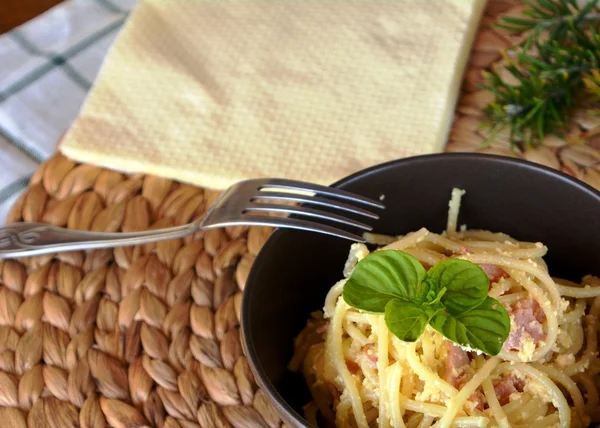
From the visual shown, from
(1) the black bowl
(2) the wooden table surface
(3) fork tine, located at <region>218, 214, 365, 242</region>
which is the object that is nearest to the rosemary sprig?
(1) the black bowl

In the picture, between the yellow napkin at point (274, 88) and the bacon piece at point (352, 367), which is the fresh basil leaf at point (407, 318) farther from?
the yellow napkin at point (274, 88)

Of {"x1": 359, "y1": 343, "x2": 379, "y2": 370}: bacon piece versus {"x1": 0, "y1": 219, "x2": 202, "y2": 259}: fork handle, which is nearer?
{"x1": 359, "y1": 343, "x2": 379, "y2": 370}: bacon piece

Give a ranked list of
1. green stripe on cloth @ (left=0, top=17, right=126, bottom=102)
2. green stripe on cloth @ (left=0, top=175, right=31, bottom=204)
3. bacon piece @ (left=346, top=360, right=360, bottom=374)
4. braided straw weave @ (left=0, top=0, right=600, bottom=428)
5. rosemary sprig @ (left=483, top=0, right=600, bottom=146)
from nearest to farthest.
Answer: bacon piece @ (left=346, top=360, right=360, bottom=374) → braided straw weave @ (left=0, top=0, right=600, bottom=428) → rosemary sprig @ (left=483, top=0, right=600, bottom=146) → green stripe on cloth @ (left=0, top=175, right=31, bottom=204) → green stripe on cloth @ (left=0, top=17, right=126, bottom=102)

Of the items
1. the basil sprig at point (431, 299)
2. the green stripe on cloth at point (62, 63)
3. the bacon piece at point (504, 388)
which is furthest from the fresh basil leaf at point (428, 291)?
the green stripe on cloth at point (62, 63)

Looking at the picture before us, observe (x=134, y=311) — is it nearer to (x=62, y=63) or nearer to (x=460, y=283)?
(x=460, y=283)

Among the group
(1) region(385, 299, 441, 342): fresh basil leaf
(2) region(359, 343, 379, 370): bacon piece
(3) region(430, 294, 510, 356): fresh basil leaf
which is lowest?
(2) region(359, 343, 379, 370): bacon piece

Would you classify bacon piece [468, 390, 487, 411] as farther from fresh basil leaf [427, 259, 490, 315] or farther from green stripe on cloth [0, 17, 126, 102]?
green stripe on cloth [0, 17, 126, 102]
